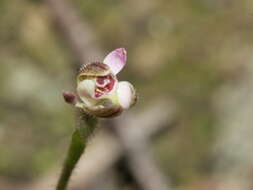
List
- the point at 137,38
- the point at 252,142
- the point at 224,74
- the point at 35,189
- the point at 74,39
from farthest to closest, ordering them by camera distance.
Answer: the point at 137,38 < the point at 224,74 < the point at 74,39 < the point at 252,142 < the point at 35,189

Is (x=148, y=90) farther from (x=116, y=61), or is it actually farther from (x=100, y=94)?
(x=100, y=94)

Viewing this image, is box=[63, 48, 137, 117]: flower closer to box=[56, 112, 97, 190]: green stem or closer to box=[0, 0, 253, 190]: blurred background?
box=[56, 112, 97, 190]: green stem

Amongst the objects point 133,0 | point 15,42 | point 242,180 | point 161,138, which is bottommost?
point 242,180

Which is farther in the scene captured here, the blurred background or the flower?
the blurred background

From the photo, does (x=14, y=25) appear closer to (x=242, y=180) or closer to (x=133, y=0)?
(x=133, y=0)

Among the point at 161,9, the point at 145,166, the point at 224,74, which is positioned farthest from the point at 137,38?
the point at 145,166

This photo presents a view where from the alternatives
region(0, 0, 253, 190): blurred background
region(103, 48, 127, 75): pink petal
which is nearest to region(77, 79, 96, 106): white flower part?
region(103, 48, 127, 75): pink petal
